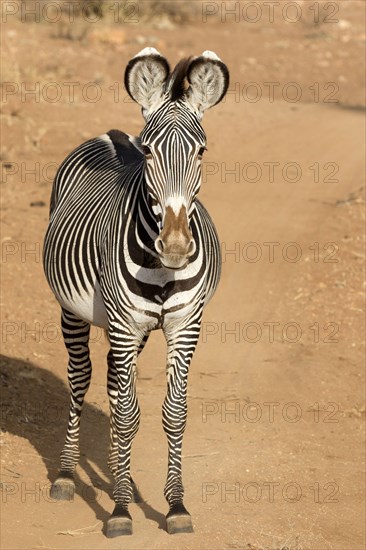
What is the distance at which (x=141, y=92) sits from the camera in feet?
17.5

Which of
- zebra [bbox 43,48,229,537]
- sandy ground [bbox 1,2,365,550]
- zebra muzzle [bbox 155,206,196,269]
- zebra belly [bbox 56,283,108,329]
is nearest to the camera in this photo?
zebra muzzle [bbox 155,206,196,269]

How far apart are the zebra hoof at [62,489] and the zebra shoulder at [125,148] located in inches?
87.9

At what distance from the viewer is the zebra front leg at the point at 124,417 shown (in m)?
5.68

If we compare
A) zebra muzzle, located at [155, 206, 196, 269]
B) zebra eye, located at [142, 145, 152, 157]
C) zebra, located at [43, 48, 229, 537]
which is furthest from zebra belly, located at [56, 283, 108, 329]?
zebra muzzle, located at [155, 206, 196, 269]

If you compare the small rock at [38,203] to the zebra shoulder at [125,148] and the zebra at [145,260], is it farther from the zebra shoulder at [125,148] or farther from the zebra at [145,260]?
the zebra at [145,260]

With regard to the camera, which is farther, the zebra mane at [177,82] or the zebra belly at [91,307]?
the zebra belly at [91,307]

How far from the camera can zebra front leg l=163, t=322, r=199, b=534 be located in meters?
5.65

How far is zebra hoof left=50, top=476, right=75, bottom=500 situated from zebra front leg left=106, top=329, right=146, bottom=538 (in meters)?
0.58

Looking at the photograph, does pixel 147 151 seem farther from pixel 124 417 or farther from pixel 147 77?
pixel 124 417

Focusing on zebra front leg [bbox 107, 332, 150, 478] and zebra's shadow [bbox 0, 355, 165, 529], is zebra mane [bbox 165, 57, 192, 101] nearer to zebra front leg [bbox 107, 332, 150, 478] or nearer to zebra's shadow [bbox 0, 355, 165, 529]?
zebra front leg [bbox 107, 332, 150, 478]

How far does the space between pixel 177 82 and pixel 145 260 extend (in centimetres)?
97

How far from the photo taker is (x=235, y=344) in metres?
9.30

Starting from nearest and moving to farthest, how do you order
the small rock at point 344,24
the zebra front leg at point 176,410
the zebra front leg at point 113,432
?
the zebra front leg at point 176,410 < the zebra front leg at point 113,432 < the small rock at point 344,24

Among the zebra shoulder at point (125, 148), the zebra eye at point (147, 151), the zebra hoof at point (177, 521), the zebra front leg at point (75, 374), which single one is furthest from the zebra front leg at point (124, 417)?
the zebra shoulder at point (125, 148)
